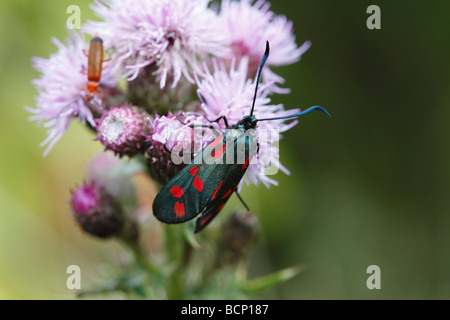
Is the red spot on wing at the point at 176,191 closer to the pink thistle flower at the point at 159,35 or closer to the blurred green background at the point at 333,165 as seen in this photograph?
the pink thistle flower at the point at 159,35

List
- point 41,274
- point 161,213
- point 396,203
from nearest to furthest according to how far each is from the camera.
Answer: point 161,213, point 41,274, point 396,203

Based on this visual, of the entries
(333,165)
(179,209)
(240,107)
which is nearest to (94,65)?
(240,107)

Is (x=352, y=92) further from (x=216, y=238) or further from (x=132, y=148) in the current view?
(x=132, y=148)

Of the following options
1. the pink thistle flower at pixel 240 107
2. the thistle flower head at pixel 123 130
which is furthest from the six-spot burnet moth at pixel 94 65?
the pink thistle flower at pixel 240 107

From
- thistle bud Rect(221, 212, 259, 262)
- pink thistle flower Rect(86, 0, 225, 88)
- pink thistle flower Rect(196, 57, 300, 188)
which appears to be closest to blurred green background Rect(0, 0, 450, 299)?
thistle bud Rect(221, 212, 259, 262)

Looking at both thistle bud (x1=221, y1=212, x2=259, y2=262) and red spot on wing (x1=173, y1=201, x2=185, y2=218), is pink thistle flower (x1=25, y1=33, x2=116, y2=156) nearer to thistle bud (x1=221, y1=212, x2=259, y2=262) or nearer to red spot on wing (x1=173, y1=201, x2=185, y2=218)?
red spot on wing (x1=173, y1=201, x2=185, y2=218)
